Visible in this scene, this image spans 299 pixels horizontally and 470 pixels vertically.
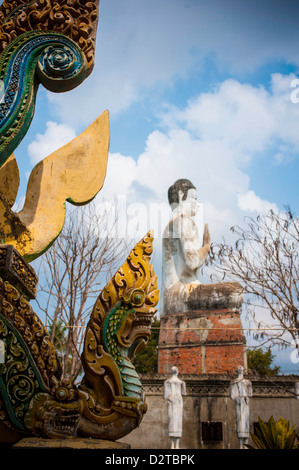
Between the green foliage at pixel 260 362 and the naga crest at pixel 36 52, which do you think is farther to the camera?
the green foliage at pixel 260 362

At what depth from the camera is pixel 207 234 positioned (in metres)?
20.2

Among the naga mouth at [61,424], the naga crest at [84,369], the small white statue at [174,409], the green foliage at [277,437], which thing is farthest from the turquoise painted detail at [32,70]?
the small white statue at [174,409]

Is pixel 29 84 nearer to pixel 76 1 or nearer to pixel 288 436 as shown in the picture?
pixel 76 1

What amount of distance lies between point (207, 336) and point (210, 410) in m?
2.98

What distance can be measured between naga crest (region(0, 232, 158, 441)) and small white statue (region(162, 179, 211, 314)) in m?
15.9

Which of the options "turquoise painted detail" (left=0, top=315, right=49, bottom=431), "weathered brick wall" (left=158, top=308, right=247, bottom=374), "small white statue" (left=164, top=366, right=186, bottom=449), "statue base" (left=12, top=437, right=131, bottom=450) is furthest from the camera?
"weathered brick wall" (left=158, top=308, right=247, bottom=374)

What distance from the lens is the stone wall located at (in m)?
13.9

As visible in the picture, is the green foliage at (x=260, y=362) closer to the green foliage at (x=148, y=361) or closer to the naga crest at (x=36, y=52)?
the green foliage at (x=148, y=361)

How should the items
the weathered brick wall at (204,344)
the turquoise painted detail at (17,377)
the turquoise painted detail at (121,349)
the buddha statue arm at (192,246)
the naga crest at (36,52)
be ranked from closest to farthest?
the turquoise painted detail at (17,377) < the turquoise painted detail at (121,349) < the naga crest at (36,52) < the weathered brick wall at (204,344) < the buddha statue arm at (192,246)

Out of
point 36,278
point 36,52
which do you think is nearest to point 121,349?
point 36,278

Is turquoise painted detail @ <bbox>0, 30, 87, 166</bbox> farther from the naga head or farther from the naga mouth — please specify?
the naga mouth

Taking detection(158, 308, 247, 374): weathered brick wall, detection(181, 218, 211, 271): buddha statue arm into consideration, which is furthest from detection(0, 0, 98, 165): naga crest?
detection(181, 218, 211, 271): buddha statue arm

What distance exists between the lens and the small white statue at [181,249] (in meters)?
18.8
